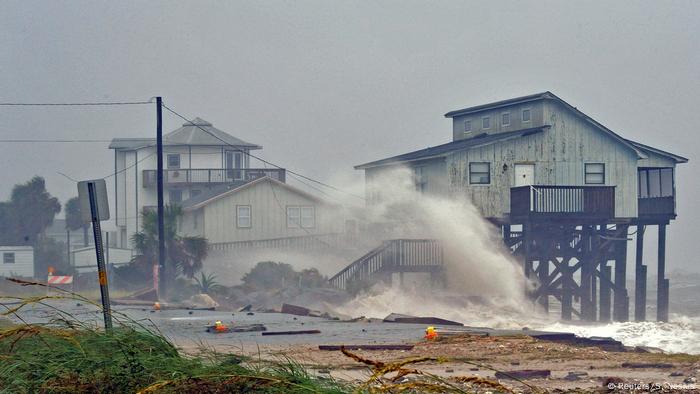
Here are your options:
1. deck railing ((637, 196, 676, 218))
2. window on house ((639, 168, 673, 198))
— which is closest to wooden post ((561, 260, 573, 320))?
deck railing ((637, 196, 676, 218))

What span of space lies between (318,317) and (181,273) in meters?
19.4

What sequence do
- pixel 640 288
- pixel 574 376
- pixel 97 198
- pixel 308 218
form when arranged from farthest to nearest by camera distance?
1. pixel 308 218
2. pixel 640 288
3. pixel 97 198
4. pixel 574 376

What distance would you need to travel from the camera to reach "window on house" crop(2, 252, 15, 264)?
66875 millimetres

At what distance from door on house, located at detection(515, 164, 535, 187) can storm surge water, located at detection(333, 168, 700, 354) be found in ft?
7.38

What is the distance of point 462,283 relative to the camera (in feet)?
135

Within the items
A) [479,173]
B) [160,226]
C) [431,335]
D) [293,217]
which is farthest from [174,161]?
[431,335]

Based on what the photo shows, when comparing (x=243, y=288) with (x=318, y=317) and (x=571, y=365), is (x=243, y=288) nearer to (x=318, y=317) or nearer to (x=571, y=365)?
(x=318, y=317)

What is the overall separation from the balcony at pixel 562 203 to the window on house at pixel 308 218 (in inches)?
768

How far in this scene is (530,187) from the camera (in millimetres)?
40812

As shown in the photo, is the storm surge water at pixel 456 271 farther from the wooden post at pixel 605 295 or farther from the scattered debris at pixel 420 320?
the scattered debris at pixel 420 320

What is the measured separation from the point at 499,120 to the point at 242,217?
60.5 feet

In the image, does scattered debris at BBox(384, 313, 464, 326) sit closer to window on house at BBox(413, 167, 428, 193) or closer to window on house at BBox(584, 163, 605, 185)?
window on house at BBox(413, 167, 428, 193)

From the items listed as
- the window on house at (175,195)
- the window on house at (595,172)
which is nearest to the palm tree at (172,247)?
the window on house at (595,172)

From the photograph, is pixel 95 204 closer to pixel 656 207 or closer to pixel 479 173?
pixel 479 173
